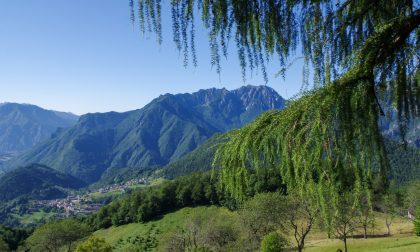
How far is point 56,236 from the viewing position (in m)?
74.8

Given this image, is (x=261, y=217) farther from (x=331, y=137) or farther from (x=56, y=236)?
(x=331, y=137)

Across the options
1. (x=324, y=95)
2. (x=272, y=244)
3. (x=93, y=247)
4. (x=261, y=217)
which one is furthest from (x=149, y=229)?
(x=324, y=95)

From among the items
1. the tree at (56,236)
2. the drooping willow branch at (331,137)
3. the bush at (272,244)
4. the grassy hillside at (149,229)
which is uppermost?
the drooping willow branch at (331,137)

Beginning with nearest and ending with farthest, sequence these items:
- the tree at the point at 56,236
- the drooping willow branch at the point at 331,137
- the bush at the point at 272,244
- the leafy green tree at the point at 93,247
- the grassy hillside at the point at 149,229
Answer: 1. the drooping willow branch at the point at 331,137
2. the bush at the point at 272,244
3. the leafy green tree at the point at 93,247
4. the tree at the point at 56,236
5. the grassy hillside at the point at 149,229

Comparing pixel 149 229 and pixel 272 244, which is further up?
pixel 272 244

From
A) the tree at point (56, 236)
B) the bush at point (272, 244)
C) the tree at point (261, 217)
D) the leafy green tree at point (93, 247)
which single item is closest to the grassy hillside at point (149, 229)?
the tree at point (56, 236)

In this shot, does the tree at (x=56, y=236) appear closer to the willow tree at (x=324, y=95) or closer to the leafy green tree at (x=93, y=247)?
the leafy green tree at (x=93, y=247)

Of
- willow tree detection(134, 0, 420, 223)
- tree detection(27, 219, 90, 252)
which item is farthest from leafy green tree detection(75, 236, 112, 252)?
willow tree detection(134, 0, 420, 223)

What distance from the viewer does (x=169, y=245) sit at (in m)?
64.8

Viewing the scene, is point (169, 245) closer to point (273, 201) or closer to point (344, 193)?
point (273, 201)

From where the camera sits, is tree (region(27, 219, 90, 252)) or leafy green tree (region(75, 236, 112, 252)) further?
tree (region(27, 219, 90, 252))

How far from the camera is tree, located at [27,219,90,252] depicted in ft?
243

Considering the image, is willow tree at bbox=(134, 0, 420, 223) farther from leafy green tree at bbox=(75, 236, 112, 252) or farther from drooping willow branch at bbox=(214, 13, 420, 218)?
leafy green tree at bbox=(75, 236, 112, 252)

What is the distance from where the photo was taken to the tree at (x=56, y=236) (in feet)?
243
